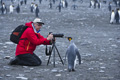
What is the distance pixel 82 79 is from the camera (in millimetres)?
4598

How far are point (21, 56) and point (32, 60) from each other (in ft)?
0.84

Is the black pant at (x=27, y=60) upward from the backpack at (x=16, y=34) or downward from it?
downward

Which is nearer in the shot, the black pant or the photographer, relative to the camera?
the photographer

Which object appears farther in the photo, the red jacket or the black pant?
the black pant

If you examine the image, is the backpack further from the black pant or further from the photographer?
the black pant

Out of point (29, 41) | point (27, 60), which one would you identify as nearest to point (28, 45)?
point (29, 41)

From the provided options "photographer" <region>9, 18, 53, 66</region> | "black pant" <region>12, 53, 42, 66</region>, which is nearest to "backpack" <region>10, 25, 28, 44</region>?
"photographer" <region>9, 18, 53, 66</region>

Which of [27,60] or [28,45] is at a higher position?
[28,45]

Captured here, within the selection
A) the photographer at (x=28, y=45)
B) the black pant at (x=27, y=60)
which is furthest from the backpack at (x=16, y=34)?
the black pant at (x=27, y=60)

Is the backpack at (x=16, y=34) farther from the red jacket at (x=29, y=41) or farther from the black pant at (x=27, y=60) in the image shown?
the black pant at (x=27, y=60)

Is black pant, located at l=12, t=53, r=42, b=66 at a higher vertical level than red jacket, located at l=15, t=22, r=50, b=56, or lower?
lower

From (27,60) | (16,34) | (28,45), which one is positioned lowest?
(27,60)

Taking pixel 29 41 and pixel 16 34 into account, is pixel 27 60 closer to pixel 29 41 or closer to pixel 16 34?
pixel 29 41

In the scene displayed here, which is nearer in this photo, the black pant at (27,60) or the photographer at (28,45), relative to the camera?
the photographer at (28,45)
